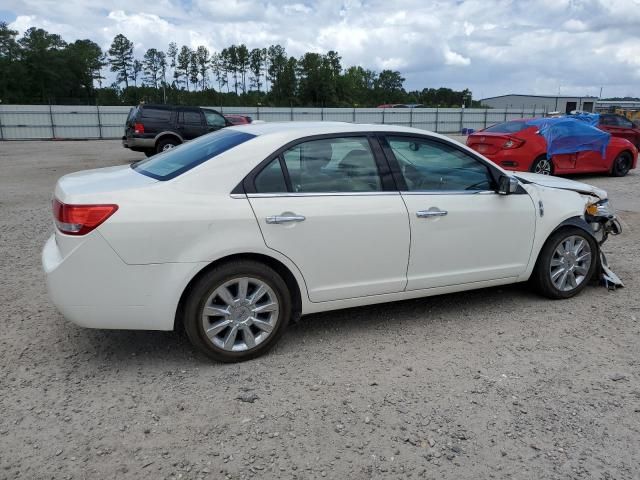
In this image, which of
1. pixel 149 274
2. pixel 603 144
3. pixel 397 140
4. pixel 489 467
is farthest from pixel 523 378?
pixel 603 144

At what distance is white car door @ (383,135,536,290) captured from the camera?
3.96 meters

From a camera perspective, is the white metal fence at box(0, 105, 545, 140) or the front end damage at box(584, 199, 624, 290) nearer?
the front end damage at box(584, 199, 624, 290)

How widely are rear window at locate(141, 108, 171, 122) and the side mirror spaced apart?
13.4 meters

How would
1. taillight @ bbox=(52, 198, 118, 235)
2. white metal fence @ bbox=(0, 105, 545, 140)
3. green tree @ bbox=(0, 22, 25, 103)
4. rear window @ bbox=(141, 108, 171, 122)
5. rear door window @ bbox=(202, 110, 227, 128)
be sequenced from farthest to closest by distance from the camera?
1. green tree @ bbox=(0, 22, 25, 103)
2. white metal fence @ bbox=(0, 105, 545, 140)
3. rear door window @ bbox=(202, 110, 227, 128)
4. rear window @ bbox=(141, 108, 171, 122)
5. taillight @ bbox=(52, 198, 118, 235)

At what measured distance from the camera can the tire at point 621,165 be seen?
42.2 feet

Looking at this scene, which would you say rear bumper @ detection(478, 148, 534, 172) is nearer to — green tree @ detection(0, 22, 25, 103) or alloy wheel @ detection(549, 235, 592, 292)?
alloy wheel @ detection(549, 235, 592, 292)

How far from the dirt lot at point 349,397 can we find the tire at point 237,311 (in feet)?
0.50

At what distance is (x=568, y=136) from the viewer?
11.4 meters

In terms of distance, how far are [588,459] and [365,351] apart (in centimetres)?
155

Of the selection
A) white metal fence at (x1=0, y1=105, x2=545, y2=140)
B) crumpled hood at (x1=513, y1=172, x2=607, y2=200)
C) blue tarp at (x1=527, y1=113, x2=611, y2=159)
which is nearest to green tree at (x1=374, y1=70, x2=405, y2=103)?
white metal fence at (x1=0, y1=105, x2=545, y2=140)

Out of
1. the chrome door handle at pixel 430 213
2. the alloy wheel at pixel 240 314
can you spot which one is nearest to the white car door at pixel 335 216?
the chrome door handle at pixel 430 213

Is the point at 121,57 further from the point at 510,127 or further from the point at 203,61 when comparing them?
the point at 510,127

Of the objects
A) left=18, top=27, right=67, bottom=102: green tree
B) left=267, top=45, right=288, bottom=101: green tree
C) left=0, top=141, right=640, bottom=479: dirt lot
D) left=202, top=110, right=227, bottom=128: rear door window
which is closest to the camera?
left=0, top=141, right=640, bottom=479: dirt lot

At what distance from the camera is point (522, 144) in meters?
10.9
